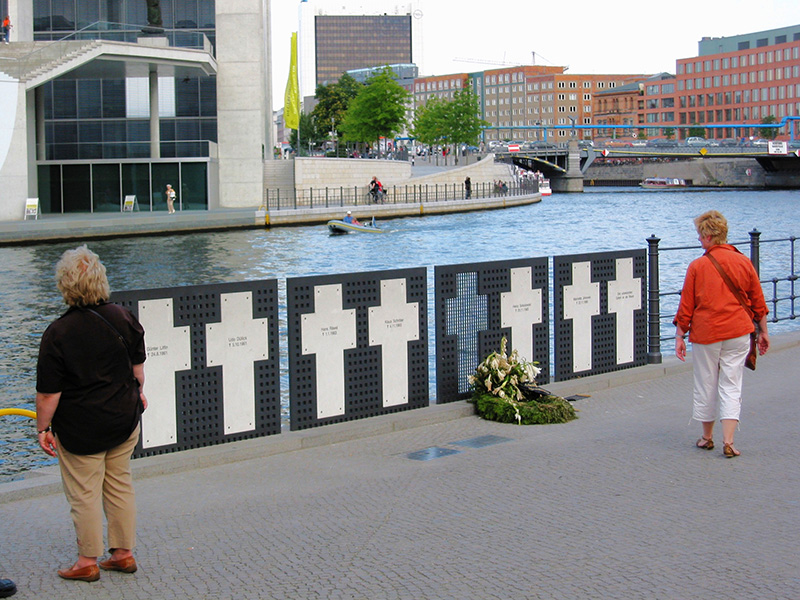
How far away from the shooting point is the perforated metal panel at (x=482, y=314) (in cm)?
946

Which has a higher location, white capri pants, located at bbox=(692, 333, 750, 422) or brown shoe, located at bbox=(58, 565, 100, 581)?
white capri pants, located at bbox=(692, 333, 750, 422)

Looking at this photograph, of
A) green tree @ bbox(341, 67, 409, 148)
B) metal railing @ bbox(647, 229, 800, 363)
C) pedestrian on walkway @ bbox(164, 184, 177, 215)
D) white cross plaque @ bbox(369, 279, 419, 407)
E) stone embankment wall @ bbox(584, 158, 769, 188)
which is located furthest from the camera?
stone embankment wall @ bbox(584, 158, 769, 188)

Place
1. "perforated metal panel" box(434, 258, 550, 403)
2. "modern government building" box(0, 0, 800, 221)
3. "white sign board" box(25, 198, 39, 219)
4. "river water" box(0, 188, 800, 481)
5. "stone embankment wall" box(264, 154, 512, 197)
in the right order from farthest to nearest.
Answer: "stone embankment wall" box(264, 154, 512, 197) < "modern government building" box(0, 0, 800, 221) < "white sign board" box(25, 198, 39, 219) < "river water" box(0, 188, 800, 481) < "perforated metal panel" box(434, 258, 550, 403)

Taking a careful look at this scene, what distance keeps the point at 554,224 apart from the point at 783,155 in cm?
6447

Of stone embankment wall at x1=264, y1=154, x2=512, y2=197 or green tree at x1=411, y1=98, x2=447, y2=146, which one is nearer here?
stone embankment wall at x1=264, y1=154, x2=512, y2=197

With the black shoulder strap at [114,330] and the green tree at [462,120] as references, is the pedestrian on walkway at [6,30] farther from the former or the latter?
the green tree at [462,120]

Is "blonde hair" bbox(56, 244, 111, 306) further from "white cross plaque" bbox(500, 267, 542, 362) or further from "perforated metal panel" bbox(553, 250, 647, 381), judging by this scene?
"perforated metal panel" bbox(553, 250, 647, 381)

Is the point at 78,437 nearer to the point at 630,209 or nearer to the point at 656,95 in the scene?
the point at 630,209

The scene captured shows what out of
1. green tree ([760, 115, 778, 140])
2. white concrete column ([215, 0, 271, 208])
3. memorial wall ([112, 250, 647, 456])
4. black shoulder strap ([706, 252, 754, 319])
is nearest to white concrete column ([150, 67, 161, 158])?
white concrete column ([215, 0, 271, 208])

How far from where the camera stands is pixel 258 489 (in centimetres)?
698

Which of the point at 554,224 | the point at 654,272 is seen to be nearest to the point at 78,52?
the point at 554,224

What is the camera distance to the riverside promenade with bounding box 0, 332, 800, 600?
16.9 ft

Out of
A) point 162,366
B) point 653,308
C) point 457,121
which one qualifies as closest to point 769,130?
point 457,121

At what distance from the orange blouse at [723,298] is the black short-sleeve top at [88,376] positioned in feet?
14.6
